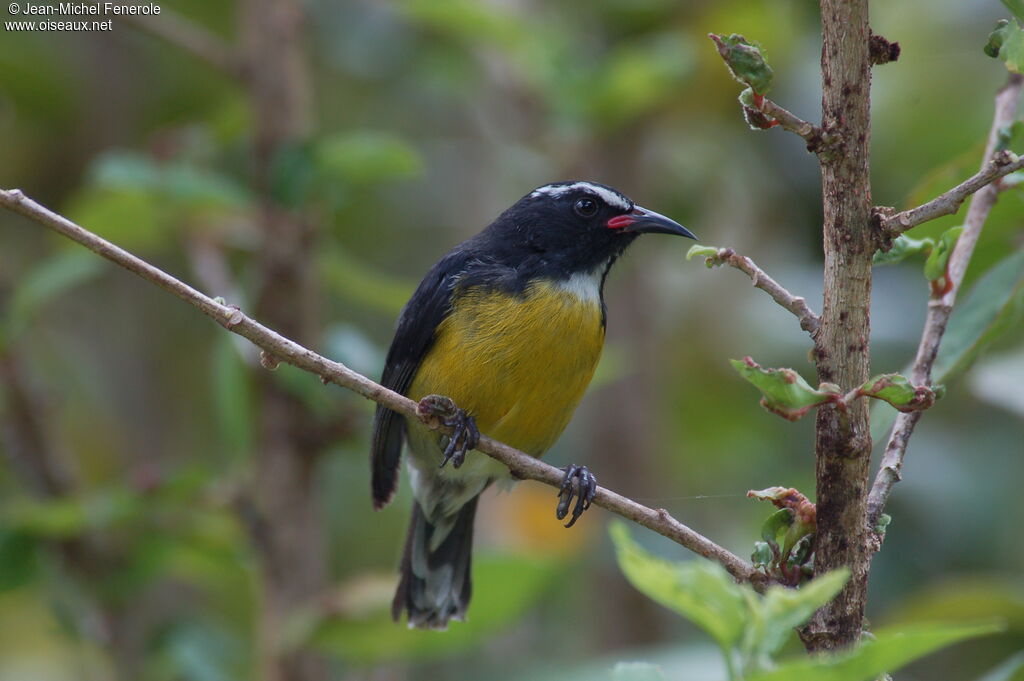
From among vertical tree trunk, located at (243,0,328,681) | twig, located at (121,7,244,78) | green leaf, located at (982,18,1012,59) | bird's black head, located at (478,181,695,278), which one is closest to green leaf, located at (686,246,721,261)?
green leaf, located at (982,18,1012,59)

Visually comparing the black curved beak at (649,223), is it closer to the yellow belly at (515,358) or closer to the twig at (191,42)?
the yellow belly at (515,358)

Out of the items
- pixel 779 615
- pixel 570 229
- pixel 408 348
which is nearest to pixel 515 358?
pixel 408 348

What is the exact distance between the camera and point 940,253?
2.11 meters

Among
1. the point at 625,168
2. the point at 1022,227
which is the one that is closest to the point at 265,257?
the point at 625,168

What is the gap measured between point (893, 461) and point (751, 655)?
28.3 inches

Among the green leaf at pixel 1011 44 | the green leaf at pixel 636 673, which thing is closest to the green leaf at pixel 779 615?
the green leaf at pixel 636 673

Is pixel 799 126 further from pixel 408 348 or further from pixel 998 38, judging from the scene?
pixel 408 348

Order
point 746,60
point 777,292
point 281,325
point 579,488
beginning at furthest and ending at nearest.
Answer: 1. point 281,325
2. point 579,488
3. point 777,292
4. point 746,60

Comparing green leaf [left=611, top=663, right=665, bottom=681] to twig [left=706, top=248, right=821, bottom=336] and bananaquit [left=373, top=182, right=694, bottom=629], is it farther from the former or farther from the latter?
bananaquit [left=373, top=182, right=694, bottom=629]

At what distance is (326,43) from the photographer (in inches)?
240

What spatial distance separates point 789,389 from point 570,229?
2.58 m

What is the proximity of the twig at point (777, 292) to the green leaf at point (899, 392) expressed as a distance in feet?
0.44

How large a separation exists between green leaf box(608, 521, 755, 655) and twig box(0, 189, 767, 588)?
474 mm

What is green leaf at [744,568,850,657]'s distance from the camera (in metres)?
1.42
